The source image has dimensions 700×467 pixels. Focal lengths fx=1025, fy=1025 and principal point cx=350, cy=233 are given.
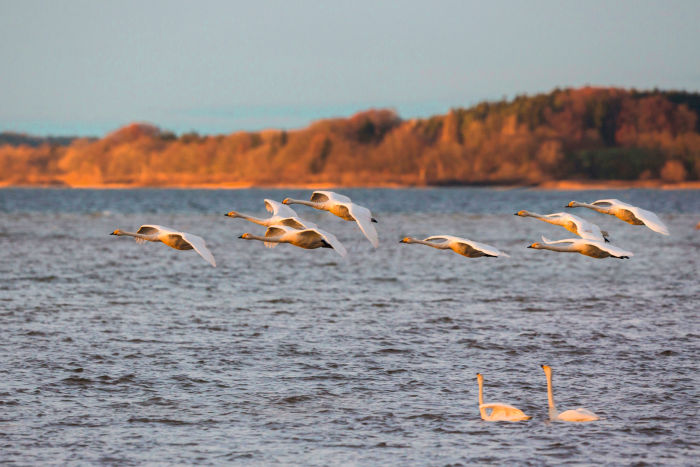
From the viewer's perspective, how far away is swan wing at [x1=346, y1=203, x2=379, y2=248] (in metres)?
15.3

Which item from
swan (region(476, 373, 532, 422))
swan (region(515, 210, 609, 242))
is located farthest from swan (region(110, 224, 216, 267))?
swan (region(476, 373, 532, 422))

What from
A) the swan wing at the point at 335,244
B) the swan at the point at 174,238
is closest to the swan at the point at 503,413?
the swan wing at the point at 335,244

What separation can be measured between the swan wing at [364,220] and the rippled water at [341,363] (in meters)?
5.63

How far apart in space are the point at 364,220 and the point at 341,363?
46.1ft

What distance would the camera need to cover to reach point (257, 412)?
77.5ft

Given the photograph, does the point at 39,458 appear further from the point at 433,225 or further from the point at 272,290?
the point at 433,225

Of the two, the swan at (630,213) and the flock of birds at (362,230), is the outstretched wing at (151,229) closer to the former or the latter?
the flock of birds at (362,230)

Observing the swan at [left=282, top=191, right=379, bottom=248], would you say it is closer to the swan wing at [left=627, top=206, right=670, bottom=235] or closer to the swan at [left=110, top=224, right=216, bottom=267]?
the swan at [left=110, top=224, right=216, bottom=267]

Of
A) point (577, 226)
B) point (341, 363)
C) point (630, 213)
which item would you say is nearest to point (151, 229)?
point (577, 226)

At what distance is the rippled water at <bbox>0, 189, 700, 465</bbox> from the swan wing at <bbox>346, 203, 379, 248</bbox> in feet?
18.5

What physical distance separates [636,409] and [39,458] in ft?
43.9

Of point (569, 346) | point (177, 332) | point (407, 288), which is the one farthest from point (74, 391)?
point (407, 288)

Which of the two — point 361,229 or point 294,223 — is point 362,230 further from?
point 294,223

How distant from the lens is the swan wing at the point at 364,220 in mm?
15344
